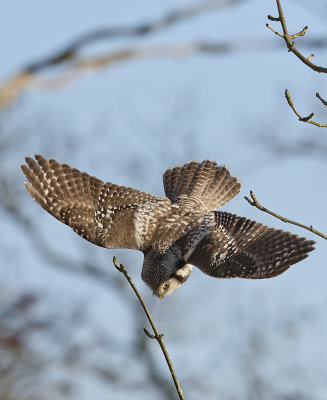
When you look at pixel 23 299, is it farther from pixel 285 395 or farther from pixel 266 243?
pixel 266 243

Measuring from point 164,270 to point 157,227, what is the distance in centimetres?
37

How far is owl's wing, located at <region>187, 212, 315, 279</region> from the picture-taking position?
20.9ft

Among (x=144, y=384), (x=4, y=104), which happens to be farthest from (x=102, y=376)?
(x=4, y=104)

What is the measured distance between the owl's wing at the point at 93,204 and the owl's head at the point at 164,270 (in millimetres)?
188

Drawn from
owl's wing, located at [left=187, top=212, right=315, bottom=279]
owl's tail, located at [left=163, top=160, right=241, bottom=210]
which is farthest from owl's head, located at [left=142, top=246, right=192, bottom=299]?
owl's tail, located at [left=163, top=160, right=241, bottom=210]

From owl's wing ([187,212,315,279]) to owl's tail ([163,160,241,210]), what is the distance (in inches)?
31.2

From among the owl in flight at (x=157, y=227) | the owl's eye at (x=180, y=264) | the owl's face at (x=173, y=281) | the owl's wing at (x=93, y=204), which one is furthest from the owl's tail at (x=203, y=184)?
the owl's eye at (x=180, y=264)

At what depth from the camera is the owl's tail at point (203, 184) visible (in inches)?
311

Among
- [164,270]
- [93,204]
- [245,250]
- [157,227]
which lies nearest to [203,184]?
[157,227]

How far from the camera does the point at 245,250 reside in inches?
264

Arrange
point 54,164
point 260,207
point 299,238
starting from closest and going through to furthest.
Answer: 1. point 260,207
2. point 299,238
3. point 54,164

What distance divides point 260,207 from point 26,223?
17.7 m

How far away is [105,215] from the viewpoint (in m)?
7.30

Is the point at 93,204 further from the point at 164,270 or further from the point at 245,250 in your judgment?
the point at 245,250
